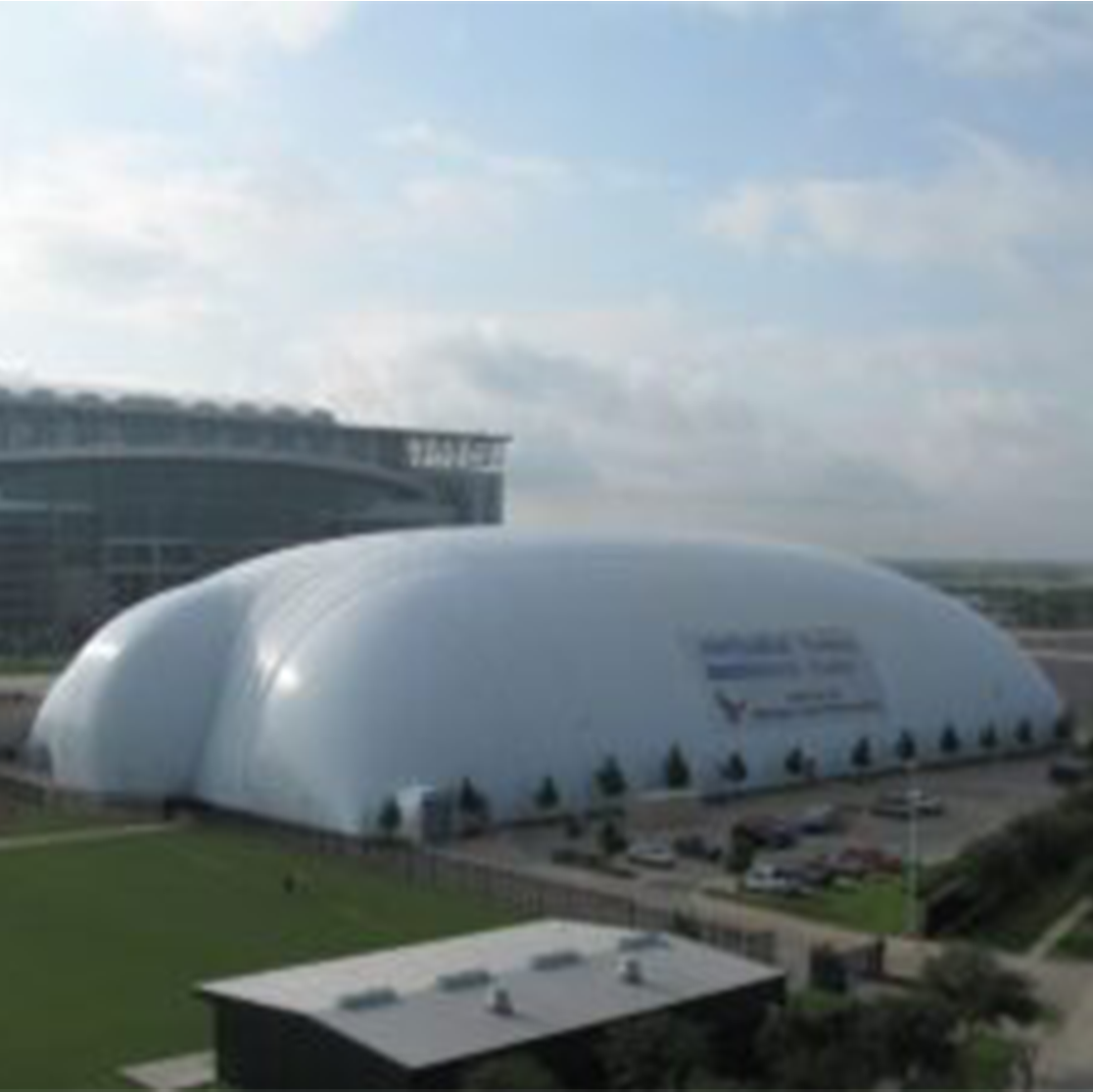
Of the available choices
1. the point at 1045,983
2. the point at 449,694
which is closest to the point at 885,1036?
the point at 1045,983

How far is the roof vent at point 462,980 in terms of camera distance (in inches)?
1113

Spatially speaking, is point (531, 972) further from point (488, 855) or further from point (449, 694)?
point (449, 694)

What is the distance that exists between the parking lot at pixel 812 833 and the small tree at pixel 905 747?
35.4 inches

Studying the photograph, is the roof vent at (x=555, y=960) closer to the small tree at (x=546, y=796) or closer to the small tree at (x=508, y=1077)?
the small tree at (x=508, y=1077)

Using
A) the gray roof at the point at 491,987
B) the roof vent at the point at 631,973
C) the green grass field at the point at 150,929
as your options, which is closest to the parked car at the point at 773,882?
the green grass field at the point at 150,929

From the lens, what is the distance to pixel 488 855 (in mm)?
50281

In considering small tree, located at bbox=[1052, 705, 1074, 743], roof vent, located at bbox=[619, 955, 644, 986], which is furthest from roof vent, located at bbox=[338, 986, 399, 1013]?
small tree, located at bbox=[1052, 705, 1074, 743]

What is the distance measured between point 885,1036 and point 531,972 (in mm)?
5614

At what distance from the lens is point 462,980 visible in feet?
93.4

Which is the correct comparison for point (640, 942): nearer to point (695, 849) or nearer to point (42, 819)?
point (695, 849)

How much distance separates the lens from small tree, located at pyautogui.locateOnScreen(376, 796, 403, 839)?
169ft

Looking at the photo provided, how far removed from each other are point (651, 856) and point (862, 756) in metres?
17.9

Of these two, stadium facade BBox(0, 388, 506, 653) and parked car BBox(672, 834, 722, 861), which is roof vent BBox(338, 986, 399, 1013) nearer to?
parked car BBox(672, 834, 722, 861)

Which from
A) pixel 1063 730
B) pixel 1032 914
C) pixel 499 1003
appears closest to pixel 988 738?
pixel 1063 730
